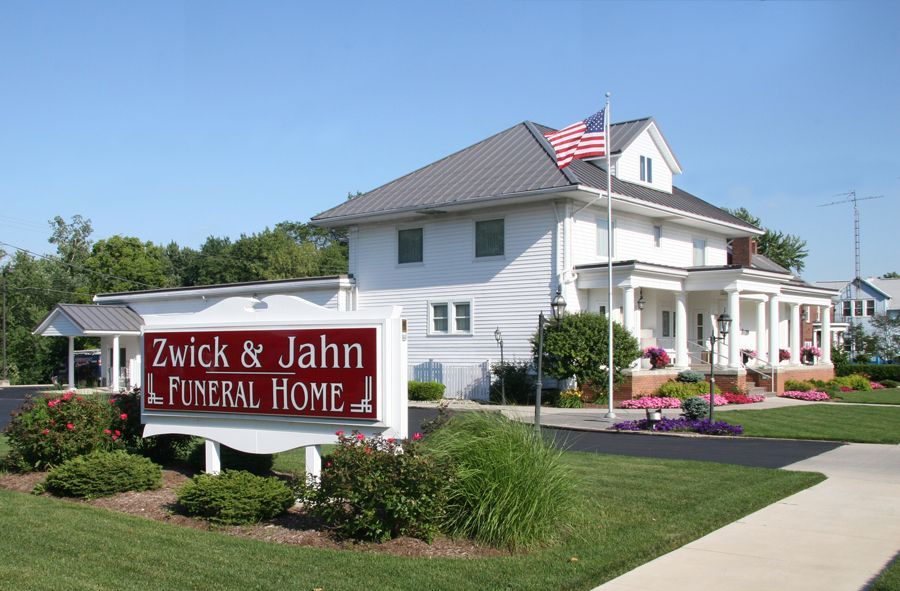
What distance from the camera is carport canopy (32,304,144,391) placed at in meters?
40.8

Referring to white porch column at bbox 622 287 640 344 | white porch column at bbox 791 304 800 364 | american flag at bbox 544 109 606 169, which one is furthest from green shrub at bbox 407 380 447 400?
white porch column at bbox 791 304 800 364

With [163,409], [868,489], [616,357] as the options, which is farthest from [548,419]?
[163,409]

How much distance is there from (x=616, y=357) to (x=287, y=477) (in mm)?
18684

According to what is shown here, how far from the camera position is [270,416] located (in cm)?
1028

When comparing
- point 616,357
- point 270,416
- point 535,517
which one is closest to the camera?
point 535,517

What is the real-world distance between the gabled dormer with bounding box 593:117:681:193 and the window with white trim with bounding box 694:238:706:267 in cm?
290

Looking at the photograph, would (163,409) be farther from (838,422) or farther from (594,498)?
(838,422)

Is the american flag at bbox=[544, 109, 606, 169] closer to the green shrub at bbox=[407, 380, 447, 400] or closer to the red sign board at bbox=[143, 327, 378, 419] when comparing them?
the green shrub at bbox=[407, 380, 447, 400]

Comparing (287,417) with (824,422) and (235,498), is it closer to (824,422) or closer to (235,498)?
(235,498)

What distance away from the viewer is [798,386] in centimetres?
3581

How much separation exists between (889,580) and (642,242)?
94.3 feet

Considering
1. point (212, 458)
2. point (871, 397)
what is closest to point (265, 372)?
point (212, 458)

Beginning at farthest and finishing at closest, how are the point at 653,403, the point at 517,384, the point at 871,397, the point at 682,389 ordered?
the point at 871,397 → the point at 517,384 → the point at 682,389 → the point at 653,403

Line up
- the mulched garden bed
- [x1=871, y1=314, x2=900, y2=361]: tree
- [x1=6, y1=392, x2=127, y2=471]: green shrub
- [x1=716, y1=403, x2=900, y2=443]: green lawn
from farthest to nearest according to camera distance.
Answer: [x1=871, y1=314, x2=900, y2=361]: tree, [x1=716, y1=403, x2=900, y2=443]: green lawn, [x1=6, y1=392, x2=127, y2=471]: green shrub, the mulched garden bed
